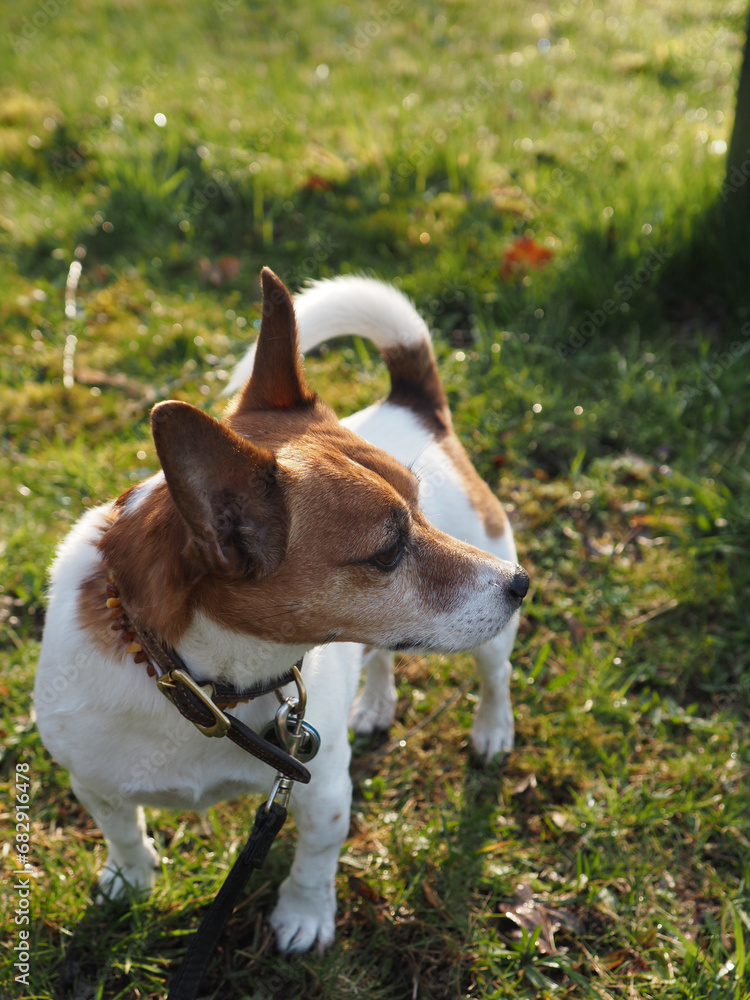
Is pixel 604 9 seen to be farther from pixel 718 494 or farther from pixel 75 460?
pixel 75 460

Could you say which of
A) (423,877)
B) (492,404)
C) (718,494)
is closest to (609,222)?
(492,404)

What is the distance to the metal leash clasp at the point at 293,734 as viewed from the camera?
1.75m

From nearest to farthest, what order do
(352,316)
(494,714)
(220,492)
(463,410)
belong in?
(220,492) < (352,316) < (494,714) < (463,410)

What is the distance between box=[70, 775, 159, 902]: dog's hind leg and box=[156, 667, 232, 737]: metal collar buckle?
0.52m

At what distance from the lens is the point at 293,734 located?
177 centimetres

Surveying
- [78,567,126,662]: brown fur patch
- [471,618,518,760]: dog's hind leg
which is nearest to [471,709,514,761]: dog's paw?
[471,618,518,760]: dog's hind leg

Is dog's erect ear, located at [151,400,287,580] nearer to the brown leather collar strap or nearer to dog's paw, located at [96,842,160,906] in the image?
the brown leather collar strap

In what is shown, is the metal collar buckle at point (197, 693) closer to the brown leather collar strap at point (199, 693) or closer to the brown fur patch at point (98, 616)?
the brown leather collar strap at point (199, 693)

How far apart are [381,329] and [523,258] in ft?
7.35
